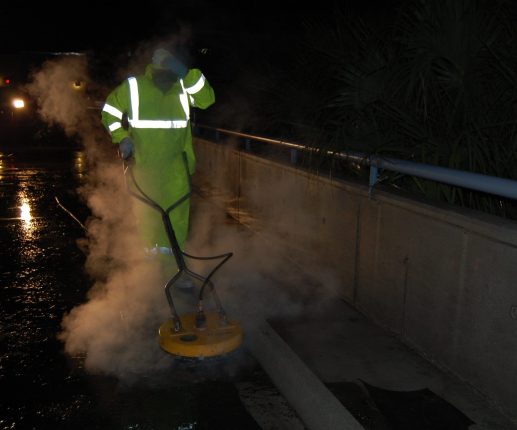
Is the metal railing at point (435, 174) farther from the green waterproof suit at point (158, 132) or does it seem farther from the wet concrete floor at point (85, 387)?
the wet concrete floor at point (85, 387)

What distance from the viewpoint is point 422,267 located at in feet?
12.2

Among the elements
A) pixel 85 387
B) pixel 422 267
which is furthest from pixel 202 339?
pixel 422 267

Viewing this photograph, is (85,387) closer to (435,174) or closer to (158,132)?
(158,132)

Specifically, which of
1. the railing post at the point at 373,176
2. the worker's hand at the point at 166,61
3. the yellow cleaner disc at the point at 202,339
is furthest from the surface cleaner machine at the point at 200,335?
the worker's hand at the point at 166,61

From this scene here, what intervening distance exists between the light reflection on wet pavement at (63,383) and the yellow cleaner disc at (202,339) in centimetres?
22

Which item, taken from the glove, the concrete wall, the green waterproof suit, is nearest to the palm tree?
the concrete wall

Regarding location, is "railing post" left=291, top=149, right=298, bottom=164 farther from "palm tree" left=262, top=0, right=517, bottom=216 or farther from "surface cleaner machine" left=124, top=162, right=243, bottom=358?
"surface cleaner machine" left=124, top=162, right=243, bottom=358

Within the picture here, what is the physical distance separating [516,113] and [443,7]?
3.20 feet

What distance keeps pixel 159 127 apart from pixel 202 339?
70.2 inches

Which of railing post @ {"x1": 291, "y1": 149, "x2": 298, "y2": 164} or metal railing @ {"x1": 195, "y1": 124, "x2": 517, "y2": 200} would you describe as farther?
railing post @ {"x1": 291, "y1": 149, "x2": 298, "y2": 164}

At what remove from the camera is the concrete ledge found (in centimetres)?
309

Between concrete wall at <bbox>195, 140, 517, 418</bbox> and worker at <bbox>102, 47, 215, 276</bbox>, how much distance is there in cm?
119

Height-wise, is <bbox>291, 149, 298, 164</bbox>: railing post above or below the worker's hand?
below

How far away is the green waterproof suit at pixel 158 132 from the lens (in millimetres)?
4582
